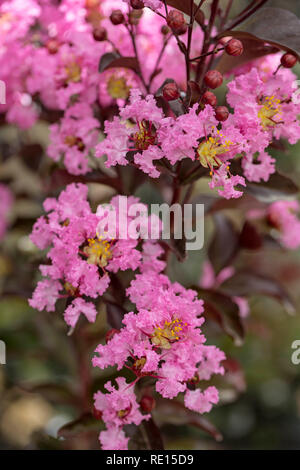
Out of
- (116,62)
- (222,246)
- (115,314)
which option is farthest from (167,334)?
(222,246)

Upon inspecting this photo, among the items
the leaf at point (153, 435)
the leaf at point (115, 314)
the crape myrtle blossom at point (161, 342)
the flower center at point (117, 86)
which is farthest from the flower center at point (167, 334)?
the flower center at point (117, 86)

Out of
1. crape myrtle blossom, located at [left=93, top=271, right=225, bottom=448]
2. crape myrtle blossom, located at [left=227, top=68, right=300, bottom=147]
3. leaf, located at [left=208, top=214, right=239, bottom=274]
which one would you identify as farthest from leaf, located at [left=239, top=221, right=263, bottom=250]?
crape myrtle blossom, located at [left=93, top=271, right=225, bottom=448]

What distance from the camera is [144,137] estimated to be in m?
0.75

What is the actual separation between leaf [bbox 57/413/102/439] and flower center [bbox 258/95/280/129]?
0.60 m

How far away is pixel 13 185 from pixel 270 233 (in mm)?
828

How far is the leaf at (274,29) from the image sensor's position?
0.80m

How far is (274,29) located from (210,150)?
0.24m

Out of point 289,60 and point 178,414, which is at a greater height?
point 289,60

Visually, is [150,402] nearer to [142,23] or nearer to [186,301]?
[186,301]

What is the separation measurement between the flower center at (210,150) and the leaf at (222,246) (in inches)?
21.3

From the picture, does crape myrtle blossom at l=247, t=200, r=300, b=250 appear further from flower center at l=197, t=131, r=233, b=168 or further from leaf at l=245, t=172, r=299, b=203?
flower center at l=197, t=131, r=233, b=168

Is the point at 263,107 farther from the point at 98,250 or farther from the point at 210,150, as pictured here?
the point at 98,250

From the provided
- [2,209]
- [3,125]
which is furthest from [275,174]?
[2,209]
